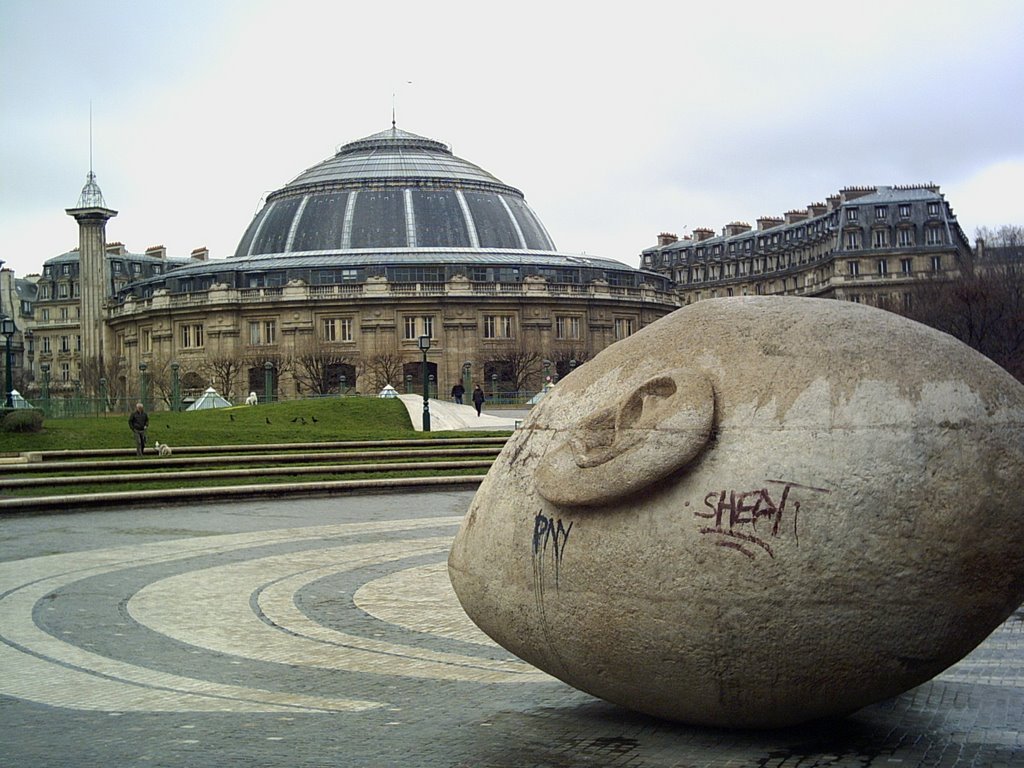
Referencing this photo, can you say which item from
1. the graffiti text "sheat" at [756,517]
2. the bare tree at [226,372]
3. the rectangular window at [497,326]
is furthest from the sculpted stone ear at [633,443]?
the bare tree at [226,372]

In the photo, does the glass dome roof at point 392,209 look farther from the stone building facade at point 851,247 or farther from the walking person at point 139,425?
the walking person at point 139,425

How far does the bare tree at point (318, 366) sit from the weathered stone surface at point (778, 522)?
274 feet

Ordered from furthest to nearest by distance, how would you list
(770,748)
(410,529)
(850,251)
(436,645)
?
(850,251) < (410,529) < (436,645) < (770,748)

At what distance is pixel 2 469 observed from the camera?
3027 cm

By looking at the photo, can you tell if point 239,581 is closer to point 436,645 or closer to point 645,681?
point 436,645

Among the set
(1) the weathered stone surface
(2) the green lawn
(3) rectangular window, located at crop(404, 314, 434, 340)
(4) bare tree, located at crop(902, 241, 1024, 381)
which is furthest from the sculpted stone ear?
(3) rectangular window, located at crop(404, 314, 434, 340)

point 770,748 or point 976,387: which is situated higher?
point 976,387

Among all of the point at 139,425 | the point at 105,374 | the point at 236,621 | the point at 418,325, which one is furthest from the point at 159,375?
the point at 236,621

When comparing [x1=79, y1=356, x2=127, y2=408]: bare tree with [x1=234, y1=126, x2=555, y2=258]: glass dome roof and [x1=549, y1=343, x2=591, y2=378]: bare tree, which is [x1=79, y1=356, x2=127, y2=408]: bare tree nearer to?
[x1=234, y1=126, x2=555, y2=258]: glass dome roof

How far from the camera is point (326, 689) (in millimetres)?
9516

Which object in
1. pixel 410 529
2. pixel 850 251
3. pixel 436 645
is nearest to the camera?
pixel 436 645

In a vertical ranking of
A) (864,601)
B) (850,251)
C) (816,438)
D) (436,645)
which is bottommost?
(436,645)

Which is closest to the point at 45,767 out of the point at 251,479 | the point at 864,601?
the point at 864,601

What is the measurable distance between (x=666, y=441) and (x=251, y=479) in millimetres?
23238
